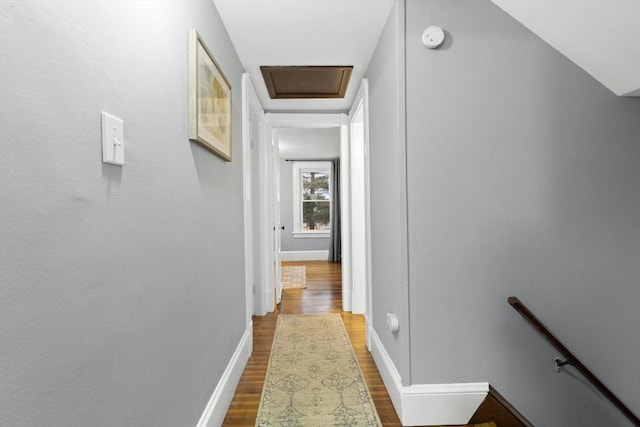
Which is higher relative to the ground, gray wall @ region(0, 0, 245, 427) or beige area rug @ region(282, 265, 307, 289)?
gray wall @ region(0, 0, 245, 427)

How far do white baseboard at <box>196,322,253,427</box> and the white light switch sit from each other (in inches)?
48.5

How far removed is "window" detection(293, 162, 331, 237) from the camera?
25.7 feet

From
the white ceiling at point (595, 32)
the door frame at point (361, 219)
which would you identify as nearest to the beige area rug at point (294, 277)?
the door frame at point (361, 219)

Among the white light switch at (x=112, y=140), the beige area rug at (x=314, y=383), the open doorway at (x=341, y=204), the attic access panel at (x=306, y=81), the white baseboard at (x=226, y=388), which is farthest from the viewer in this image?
the open doorway at (x=341, y=204)

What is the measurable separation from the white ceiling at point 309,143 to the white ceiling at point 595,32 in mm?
3335

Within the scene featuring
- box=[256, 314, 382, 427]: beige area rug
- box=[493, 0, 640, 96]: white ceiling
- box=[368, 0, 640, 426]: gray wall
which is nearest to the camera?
box=[493, 0, 640, 96]: white ceiling

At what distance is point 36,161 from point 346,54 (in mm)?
2278

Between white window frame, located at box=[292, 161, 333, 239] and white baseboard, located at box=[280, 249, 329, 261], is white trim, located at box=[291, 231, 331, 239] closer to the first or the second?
white window frame, located at box=[292, 161, 333, 239]

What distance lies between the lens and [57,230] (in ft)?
2.32

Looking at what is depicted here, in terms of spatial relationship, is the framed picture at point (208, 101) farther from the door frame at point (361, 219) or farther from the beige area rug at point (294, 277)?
the beige area rug at point (294, 277)

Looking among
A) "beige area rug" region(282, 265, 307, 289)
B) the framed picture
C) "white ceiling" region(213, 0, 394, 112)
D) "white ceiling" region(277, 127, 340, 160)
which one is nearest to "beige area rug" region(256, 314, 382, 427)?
the framed picture

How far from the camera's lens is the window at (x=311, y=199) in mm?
7824

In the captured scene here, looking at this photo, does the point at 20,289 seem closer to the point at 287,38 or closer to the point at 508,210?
the point at 508,210

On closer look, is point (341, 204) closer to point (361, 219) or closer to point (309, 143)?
point (361, 219)
